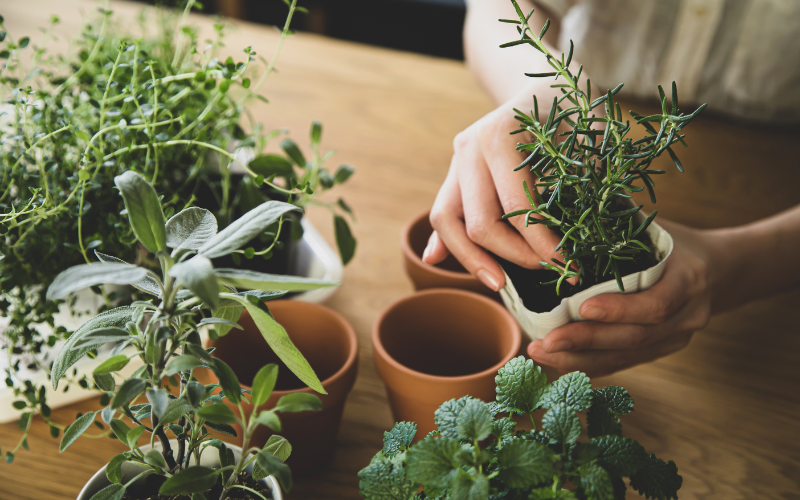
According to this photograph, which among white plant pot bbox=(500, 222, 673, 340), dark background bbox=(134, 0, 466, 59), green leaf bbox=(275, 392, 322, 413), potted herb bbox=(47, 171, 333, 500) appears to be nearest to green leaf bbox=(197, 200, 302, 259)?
potted herb bbox=(47, 171, 333, 500)

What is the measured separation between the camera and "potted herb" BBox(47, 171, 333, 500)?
0.34m

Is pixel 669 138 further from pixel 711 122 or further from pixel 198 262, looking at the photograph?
pixel 711 122

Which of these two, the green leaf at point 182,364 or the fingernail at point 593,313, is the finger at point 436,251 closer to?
the fingernail at point 593,313

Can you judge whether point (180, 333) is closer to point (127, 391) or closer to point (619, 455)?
point (127, 391)

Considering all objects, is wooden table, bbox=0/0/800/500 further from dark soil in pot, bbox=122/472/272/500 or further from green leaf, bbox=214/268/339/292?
green leaf, bbox=214/268/339/292

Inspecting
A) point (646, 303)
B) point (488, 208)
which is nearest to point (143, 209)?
point (488, 208)

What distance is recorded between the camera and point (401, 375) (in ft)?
1.87

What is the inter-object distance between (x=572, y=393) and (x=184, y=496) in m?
0.32

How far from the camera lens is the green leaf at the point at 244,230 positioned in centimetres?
37

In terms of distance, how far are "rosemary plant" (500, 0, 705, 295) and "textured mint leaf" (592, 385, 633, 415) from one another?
0.12m

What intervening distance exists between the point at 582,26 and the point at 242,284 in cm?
124

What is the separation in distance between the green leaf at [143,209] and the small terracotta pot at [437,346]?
282 millimetres

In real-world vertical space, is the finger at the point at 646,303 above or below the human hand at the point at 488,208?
below

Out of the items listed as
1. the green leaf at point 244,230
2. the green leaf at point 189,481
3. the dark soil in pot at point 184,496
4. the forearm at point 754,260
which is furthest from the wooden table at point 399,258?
the green leaf at point 244,230
